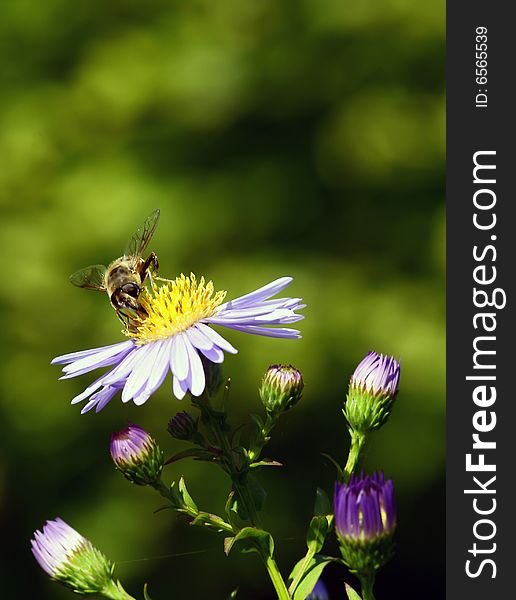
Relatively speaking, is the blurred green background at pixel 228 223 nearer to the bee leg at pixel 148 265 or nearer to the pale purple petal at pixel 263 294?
the bee leg at pixel 148 265

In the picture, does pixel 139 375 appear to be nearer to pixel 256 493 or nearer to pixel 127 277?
pixel 256 493

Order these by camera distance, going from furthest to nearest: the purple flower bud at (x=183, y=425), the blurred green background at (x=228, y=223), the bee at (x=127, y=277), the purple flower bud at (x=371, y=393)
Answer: the blurred green background at (x=228, y=223), the bee at (x=127, y=277), the purple flower bud at (x=371, y=393), the purple flower bud at (x=183, y=425)

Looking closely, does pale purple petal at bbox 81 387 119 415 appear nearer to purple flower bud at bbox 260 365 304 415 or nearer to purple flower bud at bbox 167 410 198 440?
purple flower bud at bbox 167 410 198 440

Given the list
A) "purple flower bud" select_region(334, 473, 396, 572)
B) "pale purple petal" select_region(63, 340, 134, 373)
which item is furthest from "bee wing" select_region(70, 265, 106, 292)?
"purple flower bud" select_region(334, 473, 396, 572)

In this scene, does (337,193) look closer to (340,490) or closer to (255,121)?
(255,121)

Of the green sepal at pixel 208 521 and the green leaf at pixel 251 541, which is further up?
the green sepal at pixel 208 521

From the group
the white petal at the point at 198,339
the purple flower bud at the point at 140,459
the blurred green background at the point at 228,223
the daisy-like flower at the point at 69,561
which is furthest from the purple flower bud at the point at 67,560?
the blurred green background at the point at 228,223
